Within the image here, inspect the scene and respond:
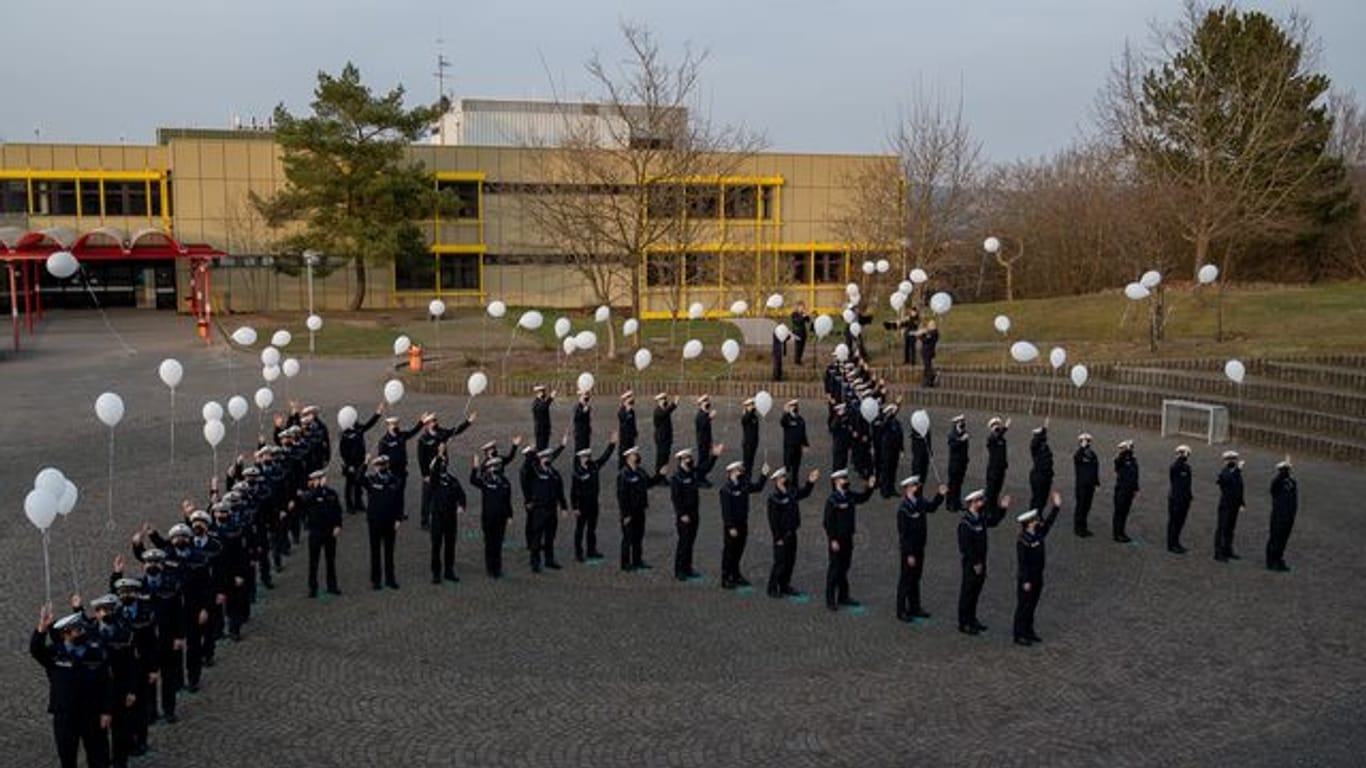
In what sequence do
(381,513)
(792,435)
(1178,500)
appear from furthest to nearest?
1. (792,435)
2. (1178,500)
3. (381,513)

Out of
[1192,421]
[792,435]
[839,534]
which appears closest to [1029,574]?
[839,534]

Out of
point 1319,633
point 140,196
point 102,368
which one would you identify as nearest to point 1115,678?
point 1319,633

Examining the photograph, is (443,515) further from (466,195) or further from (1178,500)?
(466,195)

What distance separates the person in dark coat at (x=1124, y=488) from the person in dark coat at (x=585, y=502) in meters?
6.51

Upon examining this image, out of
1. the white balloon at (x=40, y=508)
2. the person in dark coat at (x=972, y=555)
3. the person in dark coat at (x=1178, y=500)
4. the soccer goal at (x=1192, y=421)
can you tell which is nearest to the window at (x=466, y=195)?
the soccer goal at (x=1192, y=421)

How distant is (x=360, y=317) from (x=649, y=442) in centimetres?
2716

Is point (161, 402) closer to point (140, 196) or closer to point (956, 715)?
point (956, 715)

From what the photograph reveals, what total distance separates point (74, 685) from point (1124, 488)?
11756 mm

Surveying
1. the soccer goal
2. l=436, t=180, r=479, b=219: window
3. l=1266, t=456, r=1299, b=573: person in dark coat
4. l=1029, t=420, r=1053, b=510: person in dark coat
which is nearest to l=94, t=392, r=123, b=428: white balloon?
l=1029, t=420, r=1053, b=510: person in dark coat

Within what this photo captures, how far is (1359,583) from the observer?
13.0m

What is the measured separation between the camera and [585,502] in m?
13.9

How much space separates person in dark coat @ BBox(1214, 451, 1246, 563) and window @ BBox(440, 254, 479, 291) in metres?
41.0

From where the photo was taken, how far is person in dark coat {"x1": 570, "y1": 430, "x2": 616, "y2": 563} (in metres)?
13.8

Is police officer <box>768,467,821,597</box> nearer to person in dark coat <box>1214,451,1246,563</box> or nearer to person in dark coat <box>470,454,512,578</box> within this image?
person in dark coat <box>470,454,512,578</box>
